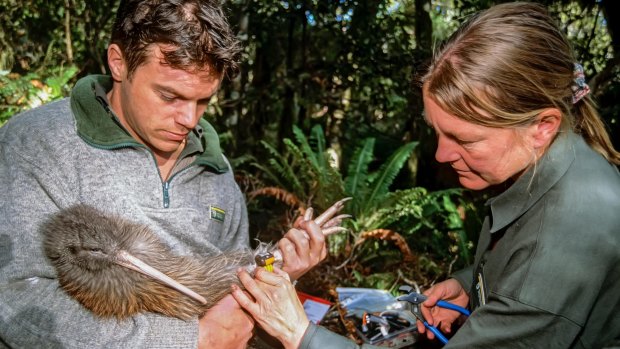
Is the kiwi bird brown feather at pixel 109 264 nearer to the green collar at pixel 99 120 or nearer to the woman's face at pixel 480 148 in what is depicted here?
the green collar at pixel 99 120

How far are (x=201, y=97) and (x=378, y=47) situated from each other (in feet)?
15.4

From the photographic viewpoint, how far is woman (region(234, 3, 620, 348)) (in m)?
1.75

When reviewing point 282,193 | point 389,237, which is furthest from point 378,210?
point 282,193

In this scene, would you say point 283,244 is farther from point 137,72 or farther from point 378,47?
point 378,47

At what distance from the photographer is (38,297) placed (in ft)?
6.29

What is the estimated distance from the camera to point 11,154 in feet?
6.70

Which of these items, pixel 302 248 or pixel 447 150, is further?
pixel 302 248

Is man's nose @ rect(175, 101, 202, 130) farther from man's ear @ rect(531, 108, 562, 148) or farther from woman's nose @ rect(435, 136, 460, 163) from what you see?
man's ear @ rect(531, 108, 562, 148)

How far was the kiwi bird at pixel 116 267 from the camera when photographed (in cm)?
197

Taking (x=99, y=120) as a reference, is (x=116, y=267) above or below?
below

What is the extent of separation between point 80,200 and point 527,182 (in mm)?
1822

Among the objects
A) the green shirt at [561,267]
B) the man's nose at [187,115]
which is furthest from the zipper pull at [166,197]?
the green shirt at [561,267]

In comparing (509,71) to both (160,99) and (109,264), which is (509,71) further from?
(109,264)

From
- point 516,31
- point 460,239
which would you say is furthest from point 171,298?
point 460,239
